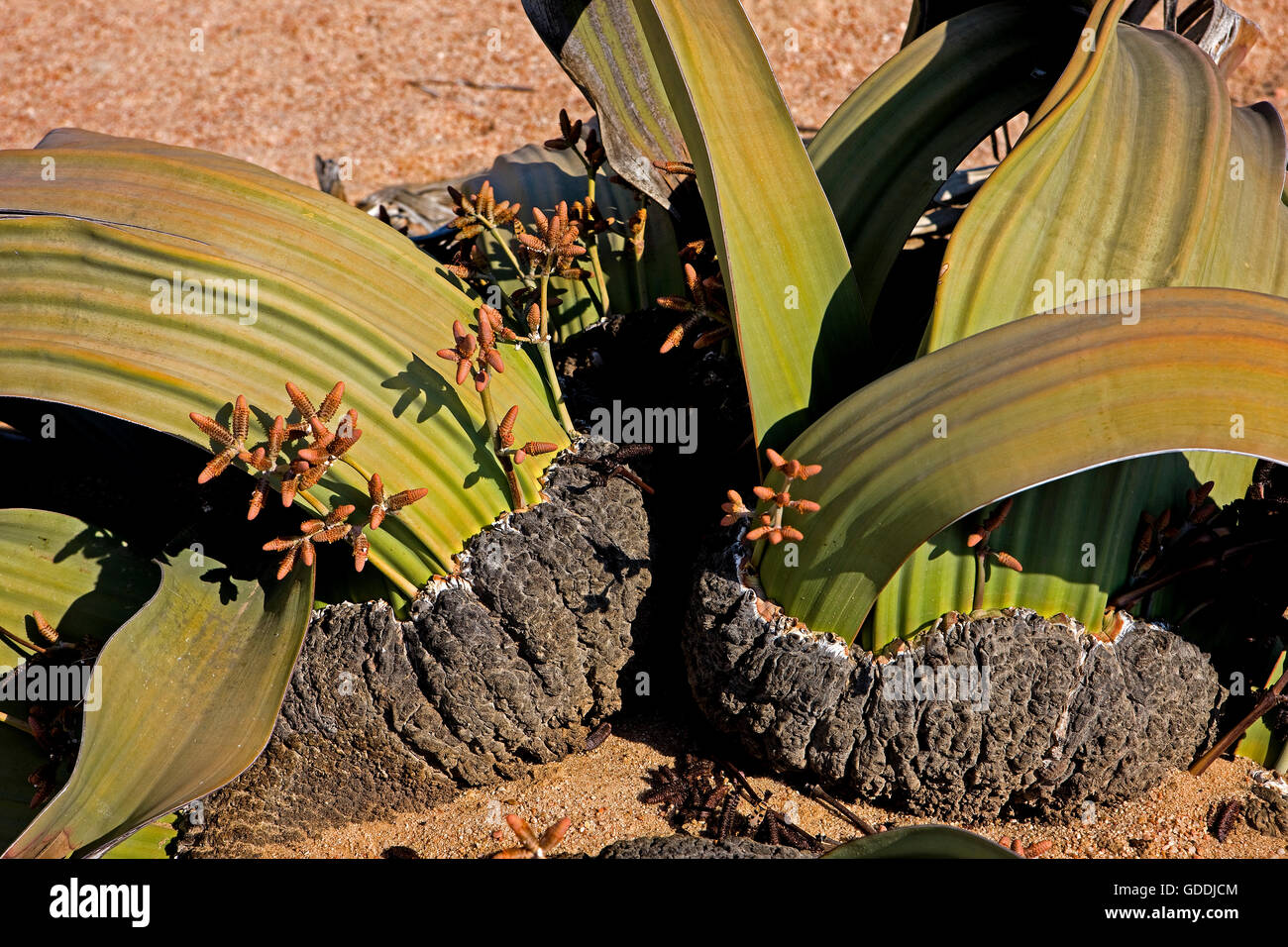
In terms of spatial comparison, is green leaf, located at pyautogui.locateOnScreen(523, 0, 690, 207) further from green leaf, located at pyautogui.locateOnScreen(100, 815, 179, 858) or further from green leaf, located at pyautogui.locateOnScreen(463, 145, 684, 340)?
green leaf, located at pyautogui.locateOnScreen(100, 815, 179, 858)

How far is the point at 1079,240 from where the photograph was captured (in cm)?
140

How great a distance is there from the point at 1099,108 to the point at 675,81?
25.8 inches

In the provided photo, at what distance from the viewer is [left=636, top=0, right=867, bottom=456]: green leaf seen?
1.38m

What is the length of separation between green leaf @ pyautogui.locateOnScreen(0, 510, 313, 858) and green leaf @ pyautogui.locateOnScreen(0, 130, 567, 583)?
0.70 feet

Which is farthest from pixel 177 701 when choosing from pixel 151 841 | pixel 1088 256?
pixel 1088 256

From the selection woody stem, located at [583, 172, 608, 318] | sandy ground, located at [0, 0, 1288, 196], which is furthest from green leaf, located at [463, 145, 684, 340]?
sandy ground, located at [0, 0, 1288, 196]

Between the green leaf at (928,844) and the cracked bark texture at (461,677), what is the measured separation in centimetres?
54

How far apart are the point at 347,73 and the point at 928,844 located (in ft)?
12.3

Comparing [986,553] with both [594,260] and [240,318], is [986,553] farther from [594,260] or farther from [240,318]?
[240,318]

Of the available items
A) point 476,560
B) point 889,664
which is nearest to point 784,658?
point 889,664

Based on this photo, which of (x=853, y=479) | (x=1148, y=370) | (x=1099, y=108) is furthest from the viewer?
Result: (x=1099, y=108)

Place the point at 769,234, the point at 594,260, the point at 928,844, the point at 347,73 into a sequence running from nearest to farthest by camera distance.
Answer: the point at 928,844 → the point at 769,234 → the point at 594,260 → the point at 347,73

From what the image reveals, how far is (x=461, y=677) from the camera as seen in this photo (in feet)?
4.60
